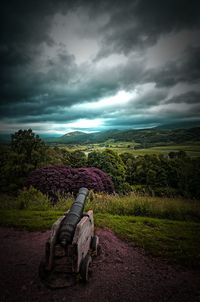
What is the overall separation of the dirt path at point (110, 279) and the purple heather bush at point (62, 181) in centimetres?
518

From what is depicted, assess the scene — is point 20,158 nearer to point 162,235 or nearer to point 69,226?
point 162,235

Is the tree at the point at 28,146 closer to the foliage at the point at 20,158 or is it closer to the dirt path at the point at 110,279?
the foliage at the point at 20,158

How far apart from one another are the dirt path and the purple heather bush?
17.0 ft

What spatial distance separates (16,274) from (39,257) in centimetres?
78

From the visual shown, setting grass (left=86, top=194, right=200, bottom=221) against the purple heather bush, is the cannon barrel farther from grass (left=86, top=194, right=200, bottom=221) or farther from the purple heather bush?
the purple heather bush

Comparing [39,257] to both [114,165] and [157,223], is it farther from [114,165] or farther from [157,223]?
[114,165]

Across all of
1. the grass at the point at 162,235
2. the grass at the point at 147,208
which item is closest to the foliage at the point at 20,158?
the grass at the point at 147,208

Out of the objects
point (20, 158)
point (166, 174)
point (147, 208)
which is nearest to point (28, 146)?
point (20, 158)

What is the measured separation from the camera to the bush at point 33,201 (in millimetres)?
9758

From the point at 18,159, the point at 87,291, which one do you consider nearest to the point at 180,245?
the point at 87,291

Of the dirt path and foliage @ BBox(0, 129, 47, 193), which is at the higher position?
foliage @ BBox(0, 129, 47, 193)

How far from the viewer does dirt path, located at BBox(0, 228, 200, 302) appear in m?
4.06

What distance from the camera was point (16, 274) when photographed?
15.6 ft

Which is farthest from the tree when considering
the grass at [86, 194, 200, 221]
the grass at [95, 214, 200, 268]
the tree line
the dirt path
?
the dirt path
